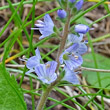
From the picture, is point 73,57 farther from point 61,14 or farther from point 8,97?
point 8,97

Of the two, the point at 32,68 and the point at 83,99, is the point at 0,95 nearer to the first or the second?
the point at 32,68

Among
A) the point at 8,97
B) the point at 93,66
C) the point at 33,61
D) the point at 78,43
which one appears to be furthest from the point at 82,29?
the point at 93,66

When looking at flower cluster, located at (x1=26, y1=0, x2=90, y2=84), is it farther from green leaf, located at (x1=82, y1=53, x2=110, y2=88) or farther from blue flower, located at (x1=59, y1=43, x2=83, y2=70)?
green leaf, located at (x1=82, y1=53, x2=110, y2=88)

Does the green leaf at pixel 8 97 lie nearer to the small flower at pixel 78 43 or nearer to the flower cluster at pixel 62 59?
the flower cluster at pixel 62 59

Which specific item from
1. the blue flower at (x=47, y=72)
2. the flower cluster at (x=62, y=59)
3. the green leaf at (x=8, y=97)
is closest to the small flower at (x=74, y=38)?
the flower cluster at (x=62, y=59)

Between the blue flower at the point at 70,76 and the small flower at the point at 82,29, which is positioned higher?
the small flower at the point at 82,29

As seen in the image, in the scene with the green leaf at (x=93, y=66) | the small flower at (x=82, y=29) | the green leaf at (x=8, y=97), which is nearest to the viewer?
the small flower at (x=82, y=29)

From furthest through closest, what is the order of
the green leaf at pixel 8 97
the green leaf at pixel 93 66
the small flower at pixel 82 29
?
the green leaf at pixel 93 66
the green leaf at pixel 8 97
the small flower at pixel 82 29
